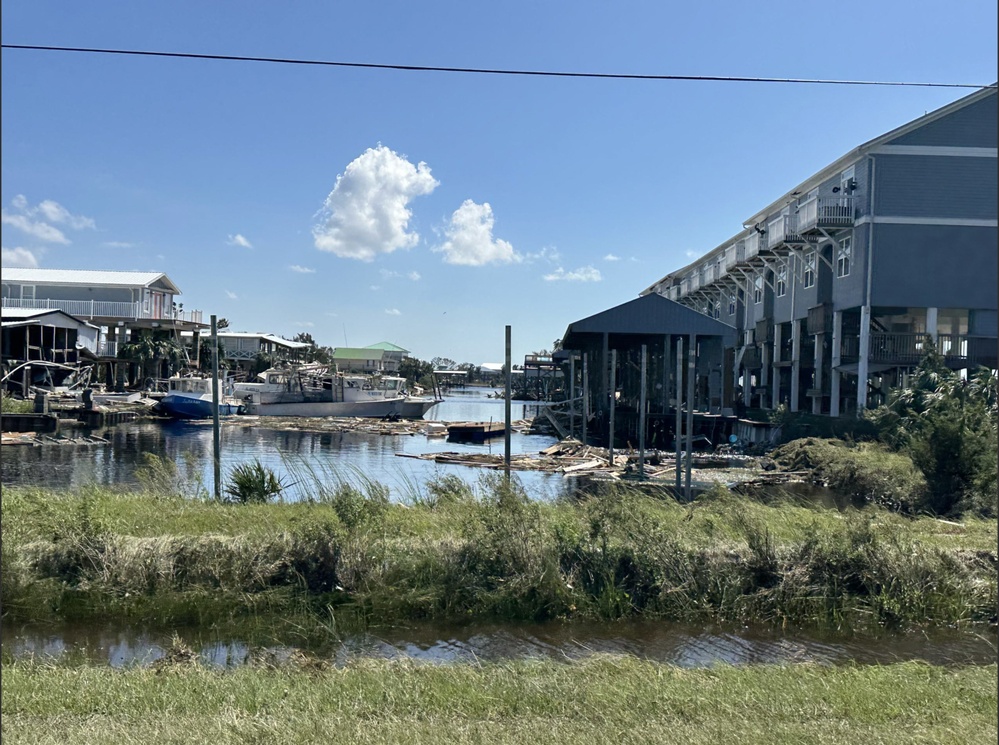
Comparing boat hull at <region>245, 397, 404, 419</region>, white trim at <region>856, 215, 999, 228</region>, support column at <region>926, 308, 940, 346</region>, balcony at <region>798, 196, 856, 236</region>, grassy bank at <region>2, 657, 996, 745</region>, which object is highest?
balcony at <region>798, 196, 856, 236</region>

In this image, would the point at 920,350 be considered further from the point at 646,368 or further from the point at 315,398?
the point at 315,398

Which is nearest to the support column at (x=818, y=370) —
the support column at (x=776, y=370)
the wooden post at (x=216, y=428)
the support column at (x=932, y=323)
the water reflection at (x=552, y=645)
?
the support column at (x=776, y=370)

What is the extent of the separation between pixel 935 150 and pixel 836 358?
9340mm

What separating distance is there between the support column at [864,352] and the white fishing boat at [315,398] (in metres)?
34.8

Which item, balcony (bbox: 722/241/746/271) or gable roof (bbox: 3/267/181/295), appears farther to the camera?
gable roof (bbox: 3/267/181/295)

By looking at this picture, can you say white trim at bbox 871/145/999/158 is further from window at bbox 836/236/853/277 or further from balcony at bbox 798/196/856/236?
window at bbox 836/236/853/277

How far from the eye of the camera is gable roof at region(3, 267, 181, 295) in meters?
62.8

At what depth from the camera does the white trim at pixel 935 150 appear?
26294 millimetres

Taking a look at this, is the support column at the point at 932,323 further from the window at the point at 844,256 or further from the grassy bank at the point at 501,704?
the grassy bank at the point at 501,704

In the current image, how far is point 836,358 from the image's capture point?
35375 millimetres

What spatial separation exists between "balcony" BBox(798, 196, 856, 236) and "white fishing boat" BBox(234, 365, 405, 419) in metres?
33.6

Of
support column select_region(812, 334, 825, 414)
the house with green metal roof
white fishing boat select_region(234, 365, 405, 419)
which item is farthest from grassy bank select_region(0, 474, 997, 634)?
the house with green metal roof

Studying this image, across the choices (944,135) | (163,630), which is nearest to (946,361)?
(944,135)

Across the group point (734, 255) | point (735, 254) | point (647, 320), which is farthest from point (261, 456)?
point (734, 255)
